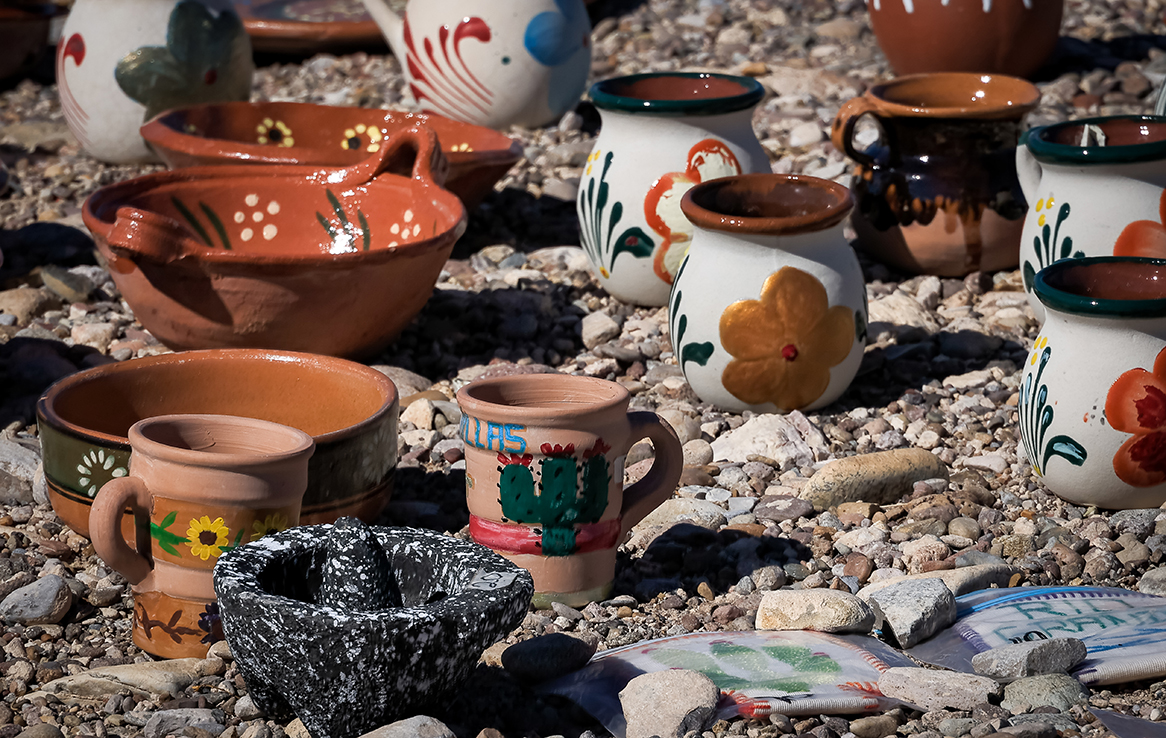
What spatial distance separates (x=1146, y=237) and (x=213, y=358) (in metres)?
2.27

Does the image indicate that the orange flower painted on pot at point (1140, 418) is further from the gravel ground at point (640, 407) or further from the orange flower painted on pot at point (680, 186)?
the orange flower painted on pot at point (680, 186)

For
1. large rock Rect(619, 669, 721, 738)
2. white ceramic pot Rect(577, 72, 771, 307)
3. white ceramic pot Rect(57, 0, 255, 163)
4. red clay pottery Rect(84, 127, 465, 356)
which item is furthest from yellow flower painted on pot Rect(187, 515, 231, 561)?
white ceramic pot Rect(57, 0, 255, 163)

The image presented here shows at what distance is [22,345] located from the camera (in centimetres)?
363

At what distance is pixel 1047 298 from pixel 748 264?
69 cm

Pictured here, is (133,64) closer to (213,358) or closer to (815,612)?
(213,358)

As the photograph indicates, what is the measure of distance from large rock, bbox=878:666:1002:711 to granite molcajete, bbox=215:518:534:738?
0.60 m

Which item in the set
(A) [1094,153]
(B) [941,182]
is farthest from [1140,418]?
(B) [941,182]

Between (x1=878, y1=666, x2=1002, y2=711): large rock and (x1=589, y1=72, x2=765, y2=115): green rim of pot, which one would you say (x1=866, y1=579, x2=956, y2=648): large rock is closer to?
(x1=878, y1=666, x2=1002, y2=711): large rock

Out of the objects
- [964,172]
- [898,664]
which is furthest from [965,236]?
[898,664]

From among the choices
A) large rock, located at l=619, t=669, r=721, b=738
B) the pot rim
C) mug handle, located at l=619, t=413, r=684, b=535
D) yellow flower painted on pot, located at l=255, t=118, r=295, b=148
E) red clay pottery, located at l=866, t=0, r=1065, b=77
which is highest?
red clay pottery, located at l=866, t=0, r=1065, b=77

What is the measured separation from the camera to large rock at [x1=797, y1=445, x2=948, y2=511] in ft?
9.30

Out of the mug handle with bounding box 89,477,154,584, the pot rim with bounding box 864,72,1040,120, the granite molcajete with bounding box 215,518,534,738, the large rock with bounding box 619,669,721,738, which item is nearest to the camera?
the granite molcajete with bounding box 215,518,534,738

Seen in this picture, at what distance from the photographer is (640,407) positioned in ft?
11.0

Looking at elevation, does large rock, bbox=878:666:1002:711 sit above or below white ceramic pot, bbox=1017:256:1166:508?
below
